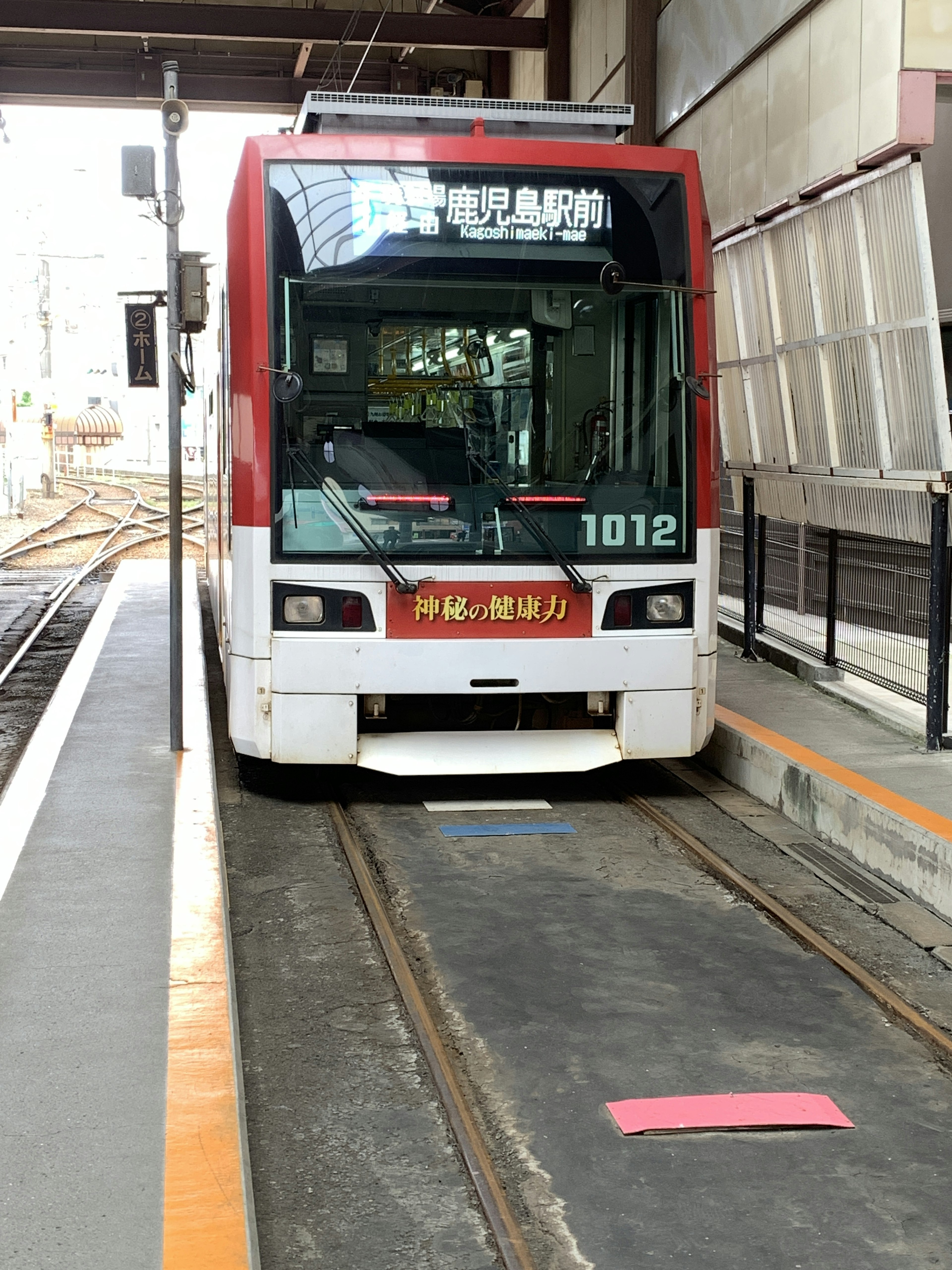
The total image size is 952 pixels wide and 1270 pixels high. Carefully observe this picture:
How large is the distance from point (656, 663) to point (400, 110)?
3.09 meters

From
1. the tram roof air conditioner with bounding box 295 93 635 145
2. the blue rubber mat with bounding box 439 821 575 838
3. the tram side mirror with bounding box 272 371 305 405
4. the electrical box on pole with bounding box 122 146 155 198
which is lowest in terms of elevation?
the blue rubber mat with bounding box 439 821 575 838

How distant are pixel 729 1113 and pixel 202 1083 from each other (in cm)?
147

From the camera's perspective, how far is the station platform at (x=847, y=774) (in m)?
6.39

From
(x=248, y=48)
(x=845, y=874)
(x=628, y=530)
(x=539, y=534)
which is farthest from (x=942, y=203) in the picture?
(x=248, y=48)

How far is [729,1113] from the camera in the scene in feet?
13.6

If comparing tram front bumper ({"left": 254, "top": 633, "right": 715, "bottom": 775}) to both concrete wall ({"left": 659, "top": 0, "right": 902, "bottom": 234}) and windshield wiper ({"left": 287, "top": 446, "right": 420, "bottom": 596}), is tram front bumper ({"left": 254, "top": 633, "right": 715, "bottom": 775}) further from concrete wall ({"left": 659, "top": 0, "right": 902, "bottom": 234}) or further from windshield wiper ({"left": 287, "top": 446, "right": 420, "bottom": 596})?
concrete wall ({"left": 659, "top": 0, "right": 902, "bottom": 234})

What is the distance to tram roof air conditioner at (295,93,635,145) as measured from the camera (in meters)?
7.36

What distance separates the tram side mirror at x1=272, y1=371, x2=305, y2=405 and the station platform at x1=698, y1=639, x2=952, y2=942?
3.19 meters

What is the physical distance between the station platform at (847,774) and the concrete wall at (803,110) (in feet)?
11.9

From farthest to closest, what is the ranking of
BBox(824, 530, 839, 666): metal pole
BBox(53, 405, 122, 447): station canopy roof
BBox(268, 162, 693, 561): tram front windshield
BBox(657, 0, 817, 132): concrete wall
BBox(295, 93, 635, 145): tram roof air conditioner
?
1. BBox(53, 405, 122, 447): station canopy roof
2. BBox(657, 0, 817, 132): concrete wall
3. BBox(824, 530, 839, 666): metal pole
4. BBox(295, 93, 635, 145): tram roof air conditioner
5. BBox(268, 162, 693, 561): tram front windshield

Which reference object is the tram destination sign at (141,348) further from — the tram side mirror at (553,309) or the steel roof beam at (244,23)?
the steel roof beam at (244,23)

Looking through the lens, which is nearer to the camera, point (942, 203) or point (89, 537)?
point (942, 203)

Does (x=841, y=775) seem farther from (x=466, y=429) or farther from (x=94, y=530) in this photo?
(x=94, y=530)

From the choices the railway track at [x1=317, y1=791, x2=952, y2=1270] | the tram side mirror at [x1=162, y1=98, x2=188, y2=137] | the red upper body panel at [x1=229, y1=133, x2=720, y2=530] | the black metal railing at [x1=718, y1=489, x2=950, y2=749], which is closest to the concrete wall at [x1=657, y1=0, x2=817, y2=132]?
the black metal railing at [x1=718, y1=489, x2=950, y2=749]
